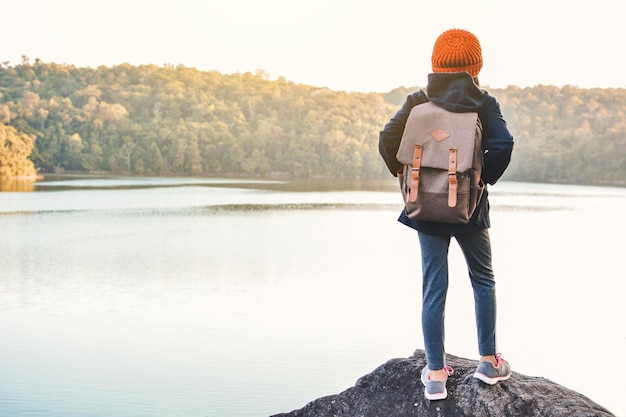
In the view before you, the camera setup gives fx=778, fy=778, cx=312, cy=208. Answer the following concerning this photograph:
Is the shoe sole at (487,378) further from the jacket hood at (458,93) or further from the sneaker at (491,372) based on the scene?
the jacket hood at (458,93)

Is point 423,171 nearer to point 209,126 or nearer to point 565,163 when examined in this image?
point 565,163

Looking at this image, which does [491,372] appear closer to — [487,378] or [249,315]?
[487,378]

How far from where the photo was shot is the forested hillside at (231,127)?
84.7 m

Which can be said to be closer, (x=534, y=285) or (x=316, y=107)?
(x=534, y=285)

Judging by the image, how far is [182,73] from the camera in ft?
374

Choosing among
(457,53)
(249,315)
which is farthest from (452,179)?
(249,315)

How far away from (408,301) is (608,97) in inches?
3703

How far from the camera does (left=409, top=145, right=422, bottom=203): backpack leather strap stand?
3.00m

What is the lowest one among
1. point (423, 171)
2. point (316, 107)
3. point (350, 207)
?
point (350, 207)

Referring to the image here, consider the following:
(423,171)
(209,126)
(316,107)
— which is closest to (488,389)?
(423,171)

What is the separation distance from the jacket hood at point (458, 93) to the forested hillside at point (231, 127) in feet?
267

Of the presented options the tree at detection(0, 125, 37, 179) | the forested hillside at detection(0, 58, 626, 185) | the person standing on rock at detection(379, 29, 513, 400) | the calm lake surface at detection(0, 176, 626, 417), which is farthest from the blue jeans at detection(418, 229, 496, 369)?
the forested hillside at detection(0, 58, 626, 185)

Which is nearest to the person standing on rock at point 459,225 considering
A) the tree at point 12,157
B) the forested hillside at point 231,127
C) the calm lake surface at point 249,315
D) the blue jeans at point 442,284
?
the blue jeans at point 442,284

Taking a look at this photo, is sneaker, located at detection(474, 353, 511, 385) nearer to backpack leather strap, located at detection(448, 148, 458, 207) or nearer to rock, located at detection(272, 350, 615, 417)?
rock, located at detection(272, 350, 615, 417)
